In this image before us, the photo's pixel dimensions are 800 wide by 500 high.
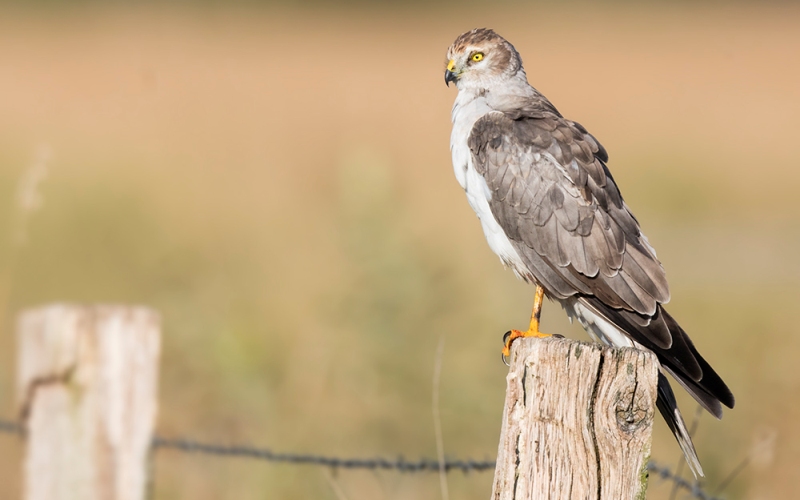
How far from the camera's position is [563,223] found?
384 cm

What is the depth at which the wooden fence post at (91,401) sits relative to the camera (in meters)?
3.31

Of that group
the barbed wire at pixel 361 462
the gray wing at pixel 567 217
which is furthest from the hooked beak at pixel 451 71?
the barbed wire at pixel 361 462

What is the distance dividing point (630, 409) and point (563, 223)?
174cm

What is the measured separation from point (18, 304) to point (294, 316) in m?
2.65

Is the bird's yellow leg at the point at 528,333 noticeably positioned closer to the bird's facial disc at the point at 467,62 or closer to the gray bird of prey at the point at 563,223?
the gray bird of prey at the point at 563,223

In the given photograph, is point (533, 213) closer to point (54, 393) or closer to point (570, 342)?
point (570, 342)

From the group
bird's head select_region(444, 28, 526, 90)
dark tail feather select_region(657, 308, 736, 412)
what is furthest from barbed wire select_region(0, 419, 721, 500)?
bird's head select_region(444, 28, 526, 90)

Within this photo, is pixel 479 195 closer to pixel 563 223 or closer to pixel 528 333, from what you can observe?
pixel 563 223

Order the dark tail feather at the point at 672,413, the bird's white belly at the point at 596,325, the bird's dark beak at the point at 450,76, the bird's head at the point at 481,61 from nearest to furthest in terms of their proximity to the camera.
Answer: the dark tail feather at the point at 672,413 → the bird's white belly at the point at 596,325 → the bird's head at the point at 481,61 → the bird's dark beak at the point at 450,76

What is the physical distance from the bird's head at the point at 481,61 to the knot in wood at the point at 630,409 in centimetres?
272

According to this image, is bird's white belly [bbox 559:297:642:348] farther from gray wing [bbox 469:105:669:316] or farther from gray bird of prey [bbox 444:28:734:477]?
gray wing [bbox 469:105:669:316]

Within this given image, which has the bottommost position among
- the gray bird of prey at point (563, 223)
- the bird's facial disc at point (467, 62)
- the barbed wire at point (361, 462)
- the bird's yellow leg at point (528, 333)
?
the barbed wire at point (361, 462)

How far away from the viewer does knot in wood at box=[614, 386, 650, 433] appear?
2.17 meters

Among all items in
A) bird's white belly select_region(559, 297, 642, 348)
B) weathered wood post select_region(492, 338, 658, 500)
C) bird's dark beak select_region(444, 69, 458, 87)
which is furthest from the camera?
bird's dark beak select_region(444, 69, 458, 87)
